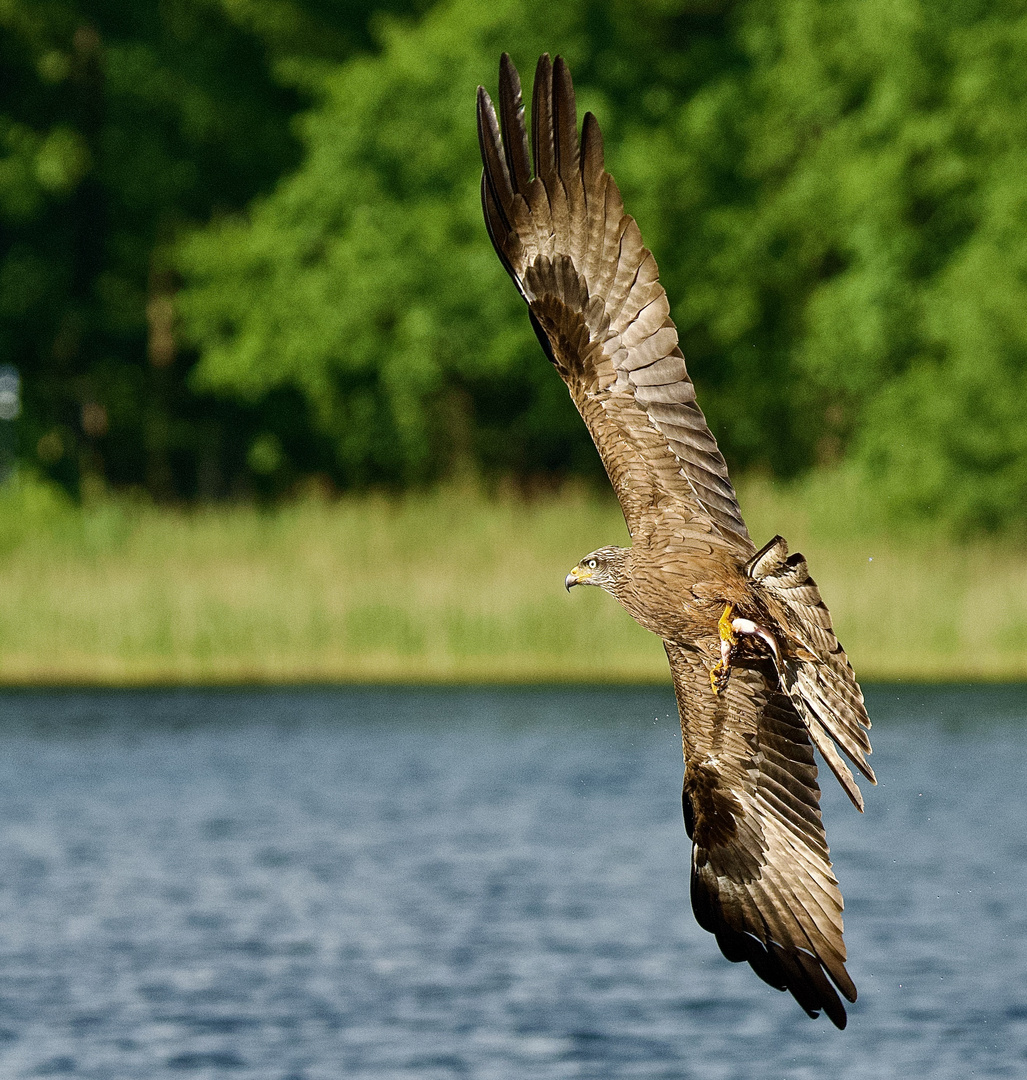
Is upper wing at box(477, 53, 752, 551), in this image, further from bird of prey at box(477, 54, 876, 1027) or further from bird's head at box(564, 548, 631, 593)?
bird's head at box(564, 548, 631, 593)

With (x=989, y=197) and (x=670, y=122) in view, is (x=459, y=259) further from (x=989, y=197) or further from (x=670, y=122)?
(x=989, y=197)

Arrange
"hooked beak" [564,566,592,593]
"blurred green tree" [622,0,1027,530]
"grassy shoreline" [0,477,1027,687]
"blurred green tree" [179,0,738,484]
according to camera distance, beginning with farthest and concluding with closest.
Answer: "blurred green tree" [179,0,738,484] < "blurred green tree" [622,0,1027,530] < "grassy shoreline" [0,477,1027,687] < "hooked beak" [564,566,592,593]

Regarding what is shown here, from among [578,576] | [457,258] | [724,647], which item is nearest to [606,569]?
[578,576]

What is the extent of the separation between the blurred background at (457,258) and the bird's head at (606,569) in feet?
70.2

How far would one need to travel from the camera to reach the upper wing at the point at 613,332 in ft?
28.4

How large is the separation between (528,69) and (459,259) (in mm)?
3695

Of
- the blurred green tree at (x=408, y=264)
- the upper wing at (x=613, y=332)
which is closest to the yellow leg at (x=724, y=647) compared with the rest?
the upper wing at (x=613, y=332)

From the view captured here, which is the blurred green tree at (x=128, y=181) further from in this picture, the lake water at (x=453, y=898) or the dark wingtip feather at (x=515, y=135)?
the dark wingtip feather at (x=515, y=135)

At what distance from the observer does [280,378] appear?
135 feet

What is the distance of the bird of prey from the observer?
850 cm

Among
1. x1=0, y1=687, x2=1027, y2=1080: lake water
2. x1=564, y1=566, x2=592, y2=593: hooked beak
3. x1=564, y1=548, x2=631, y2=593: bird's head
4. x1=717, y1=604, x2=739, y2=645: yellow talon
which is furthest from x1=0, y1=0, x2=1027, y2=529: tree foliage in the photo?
x1=717, y1=604, x2=739, y2=645: yellow talon

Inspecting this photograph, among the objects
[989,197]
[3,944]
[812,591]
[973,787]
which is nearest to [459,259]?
[989,197]

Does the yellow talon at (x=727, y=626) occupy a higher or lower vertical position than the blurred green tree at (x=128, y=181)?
lower

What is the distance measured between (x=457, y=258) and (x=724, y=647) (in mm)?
30591
